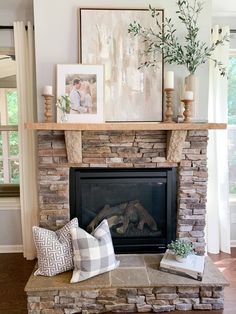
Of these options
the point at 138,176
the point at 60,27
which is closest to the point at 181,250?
the point at 138,176

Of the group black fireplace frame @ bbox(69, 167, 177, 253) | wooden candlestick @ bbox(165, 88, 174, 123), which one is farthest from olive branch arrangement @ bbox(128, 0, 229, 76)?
black fireplace frame @ bbox(69, 167, 177, 253)

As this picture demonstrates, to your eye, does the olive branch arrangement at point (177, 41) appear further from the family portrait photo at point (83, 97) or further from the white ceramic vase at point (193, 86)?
the family portrait photo at point (83, 97)

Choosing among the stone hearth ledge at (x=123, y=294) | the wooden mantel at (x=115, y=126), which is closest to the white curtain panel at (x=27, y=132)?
the wooden mantel at (x=115, y=126)

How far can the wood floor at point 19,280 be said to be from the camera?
2.29 m

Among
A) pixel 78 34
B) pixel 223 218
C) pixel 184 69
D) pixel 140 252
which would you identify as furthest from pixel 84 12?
pixel 223 218

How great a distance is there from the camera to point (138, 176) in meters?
2.66

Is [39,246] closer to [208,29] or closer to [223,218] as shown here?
[223,218]

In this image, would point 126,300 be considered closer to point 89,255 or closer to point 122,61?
point 89,255

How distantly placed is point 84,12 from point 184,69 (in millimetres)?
955

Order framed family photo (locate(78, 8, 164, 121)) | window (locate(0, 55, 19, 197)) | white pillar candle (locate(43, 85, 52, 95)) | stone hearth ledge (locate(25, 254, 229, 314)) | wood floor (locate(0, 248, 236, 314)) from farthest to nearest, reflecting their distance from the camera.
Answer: window (locate(0, 55, 19, 197))
framed family photo (locate(78, 8, 164, 121))
white pillar candle (locate(43, 85, 52, 95))
wood floor (locate(0, 248, 236, 314))
stone hearth ledge (locate(25, 254, 229, 314))

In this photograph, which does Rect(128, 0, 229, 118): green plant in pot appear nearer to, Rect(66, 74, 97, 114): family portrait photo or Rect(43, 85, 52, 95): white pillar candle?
Rect(66, 74, 97, 114): family portrait photo

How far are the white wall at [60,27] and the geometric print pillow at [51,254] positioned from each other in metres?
1.23

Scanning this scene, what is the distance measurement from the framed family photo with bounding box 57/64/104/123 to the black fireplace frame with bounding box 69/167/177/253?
0.45 m

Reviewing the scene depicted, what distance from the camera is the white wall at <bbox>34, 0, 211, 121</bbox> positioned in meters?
2.51
